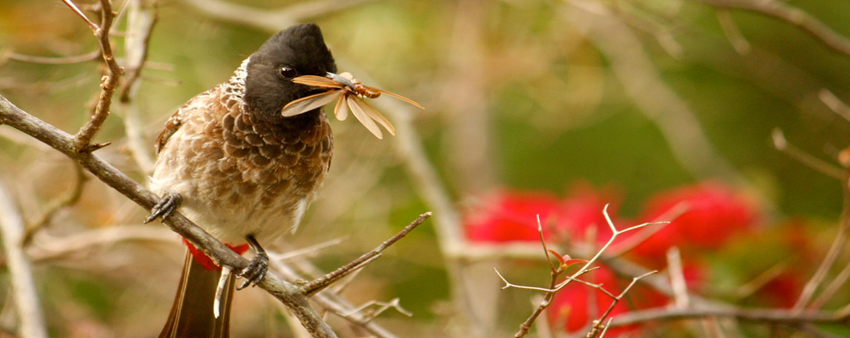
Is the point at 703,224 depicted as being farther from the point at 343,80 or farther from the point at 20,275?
the point at 20,275

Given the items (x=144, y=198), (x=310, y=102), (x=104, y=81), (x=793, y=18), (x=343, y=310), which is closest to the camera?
(x=104, y=81)

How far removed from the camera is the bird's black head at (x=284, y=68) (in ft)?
7.39

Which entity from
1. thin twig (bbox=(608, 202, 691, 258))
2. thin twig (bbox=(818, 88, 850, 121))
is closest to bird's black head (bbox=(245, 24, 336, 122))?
thin twig (bbox=(608, 202, 691, 258))

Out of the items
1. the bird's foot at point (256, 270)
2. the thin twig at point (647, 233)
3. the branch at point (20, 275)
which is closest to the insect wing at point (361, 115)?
the bird's foot at point (256, 270)

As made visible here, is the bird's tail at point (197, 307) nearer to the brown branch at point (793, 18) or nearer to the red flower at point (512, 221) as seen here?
the red flower at point (512, 221)

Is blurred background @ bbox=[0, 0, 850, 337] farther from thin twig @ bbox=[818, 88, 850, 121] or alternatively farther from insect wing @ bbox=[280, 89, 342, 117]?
insect wing @ bbox=[280, 89, 342, 117]

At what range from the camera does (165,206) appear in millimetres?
2105

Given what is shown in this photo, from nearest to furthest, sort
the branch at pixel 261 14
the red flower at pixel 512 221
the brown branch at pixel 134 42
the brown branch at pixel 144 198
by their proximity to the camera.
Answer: the brown branch at pixel 144 198
the brown branch at pixel 134 42
the red flower at pixel 512 221
the branch at pixel 261 14

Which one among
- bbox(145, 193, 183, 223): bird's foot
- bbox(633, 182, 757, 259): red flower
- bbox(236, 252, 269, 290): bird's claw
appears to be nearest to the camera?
bbox(145, 193, 183, 223): bird's foot

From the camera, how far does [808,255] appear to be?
3.20 metres

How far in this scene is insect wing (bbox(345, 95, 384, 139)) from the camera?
1734 millimetres

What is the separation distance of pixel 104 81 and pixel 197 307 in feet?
3.78

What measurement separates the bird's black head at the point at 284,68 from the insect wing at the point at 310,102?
0.74 feet

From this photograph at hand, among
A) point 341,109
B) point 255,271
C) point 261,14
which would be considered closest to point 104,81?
point 341,109
